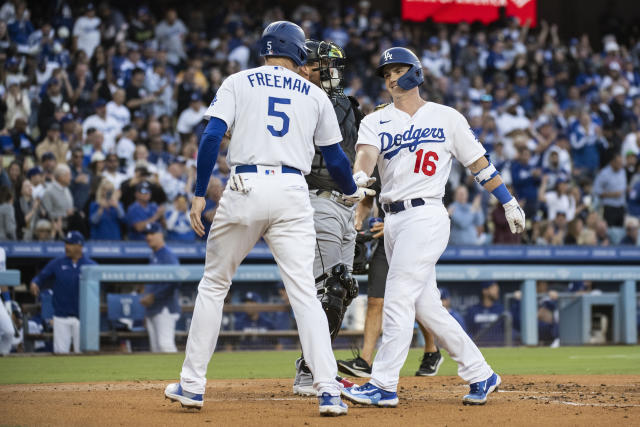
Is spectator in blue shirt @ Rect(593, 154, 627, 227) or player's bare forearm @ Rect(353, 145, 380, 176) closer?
player's bare forearm @ Rect(353, 145, 380, 176)

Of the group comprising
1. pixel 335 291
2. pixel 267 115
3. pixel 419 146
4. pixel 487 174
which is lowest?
pixel 335 291

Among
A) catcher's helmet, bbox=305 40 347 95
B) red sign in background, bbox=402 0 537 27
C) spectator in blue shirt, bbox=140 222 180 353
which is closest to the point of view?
catcher's helmet, bbox=305 40 347 95

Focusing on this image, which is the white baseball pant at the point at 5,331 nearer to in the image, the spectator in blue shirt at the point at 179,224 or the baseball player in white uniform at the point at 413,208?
the spectator in blue shirt at the point at 179,224

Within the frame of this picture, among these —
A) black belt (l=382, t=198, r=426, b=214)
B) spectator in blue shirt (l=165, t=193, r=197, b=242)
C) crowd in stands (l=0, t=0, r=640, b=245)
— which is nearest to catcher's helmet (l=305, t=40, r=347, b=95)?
black belt (l=382, t=198, r=426, b=214)

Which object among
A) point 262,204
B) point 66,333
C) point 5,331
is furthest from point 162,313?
point 262,204

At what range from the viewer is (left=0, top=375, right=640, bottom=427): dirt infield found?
469 centimetres

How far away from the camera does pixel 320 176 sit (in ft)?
20.8

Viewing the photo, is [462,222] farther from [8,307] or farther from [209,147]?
[209,147]

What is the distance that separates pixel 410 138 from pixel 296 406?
66.2 inches

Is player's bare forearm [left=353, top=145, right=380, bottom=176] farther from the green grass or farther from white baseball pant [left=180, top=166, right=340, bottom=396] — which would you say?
the green grass

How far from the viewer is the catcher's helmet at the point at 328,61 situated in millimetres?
6414

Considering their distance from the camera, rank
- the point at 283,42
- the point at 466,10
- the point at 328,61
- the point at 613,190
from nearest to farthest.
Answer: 1. the point at 283,42
2. the point at 328,61
3. the point at 613,190
4. the point at 466,10

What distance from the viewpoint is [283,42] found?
5164 millimetres

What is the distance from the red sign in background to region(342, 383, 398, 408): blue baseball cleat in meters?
19.1
